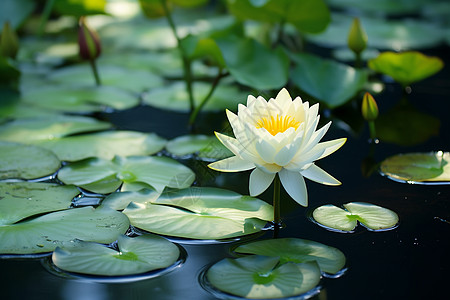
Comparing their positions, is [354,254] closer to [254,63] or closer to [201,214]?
[201,214]

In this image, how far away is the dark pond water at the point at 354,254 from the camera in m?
0.95

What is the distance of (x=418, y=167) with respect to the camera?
143cm

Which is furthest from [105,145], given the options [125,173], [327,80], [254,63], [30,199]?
[327,80]

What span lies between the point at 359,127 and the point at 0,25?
66.3 inches

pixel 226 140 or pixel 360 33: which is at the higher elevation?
pixel 360 33

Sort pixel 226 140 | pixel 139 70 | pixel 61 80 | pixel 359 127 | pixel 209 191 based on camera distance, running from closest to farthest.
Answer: pixel 226 140
pixel 209 191
pixel 359 127
pixel 61 80
pixel 139 70

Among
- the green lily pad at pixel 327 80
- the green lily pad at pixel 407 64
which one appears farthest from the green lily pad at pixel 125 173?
the green lily pad at pixel 407 64

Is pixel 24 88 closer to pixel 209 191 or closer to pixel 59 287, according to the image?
pixel 209 191

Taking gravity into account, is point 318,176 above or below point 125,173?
above

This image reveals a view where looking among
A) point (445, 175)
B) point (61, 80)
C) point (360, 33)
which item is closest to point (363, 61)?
point (360, 33)

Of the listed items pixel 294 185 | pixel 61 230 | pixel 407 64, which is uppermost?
pixel 407 64

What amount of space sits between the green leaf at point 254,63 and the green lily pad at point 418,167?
18.5 inches

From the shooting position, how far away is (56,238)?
1.09 metres

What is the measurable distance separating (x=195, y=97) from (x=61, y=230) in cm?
101
